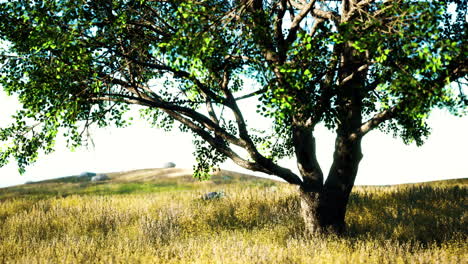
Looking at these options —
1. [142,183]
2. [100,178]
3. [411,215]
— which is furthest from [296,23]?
[100,178]

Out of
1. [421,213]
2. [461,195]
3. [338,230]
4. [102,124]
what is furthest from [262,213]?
[461,195]

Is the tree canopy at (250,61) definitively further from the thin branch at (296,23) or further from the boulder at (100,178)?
the boulder at (100,178)

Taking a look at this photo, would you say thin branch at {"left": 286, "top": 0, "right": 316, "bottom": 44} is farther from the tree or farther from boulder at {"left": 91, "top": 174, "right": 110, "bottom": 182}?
boulder at {"left": 91, "top": 174, "right": 110, "bottom": 182}

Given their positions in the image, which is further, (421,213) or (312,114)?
(421,213)

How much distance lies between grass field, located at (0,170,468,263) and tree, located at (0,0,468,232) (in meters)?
1.85

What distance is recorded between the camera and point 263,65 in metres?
8.76

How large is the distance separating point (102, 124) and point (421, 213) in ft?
35.8

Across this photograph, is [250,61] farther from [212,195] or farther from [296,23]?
[212,195]

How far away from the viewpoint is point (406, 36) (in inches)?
272

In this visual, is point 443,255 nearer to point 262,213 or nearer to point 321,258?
point 321,258

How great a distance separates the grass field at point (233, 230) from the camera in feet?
25.5

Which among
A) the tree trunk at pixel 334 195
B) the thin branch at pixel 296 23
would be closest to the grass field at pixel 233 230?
the tree trunk at pixel 334 195

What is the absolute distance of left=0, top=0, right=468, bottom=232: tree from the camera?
7.28 m

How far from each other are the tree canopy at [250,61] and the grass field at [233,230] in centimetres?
211
